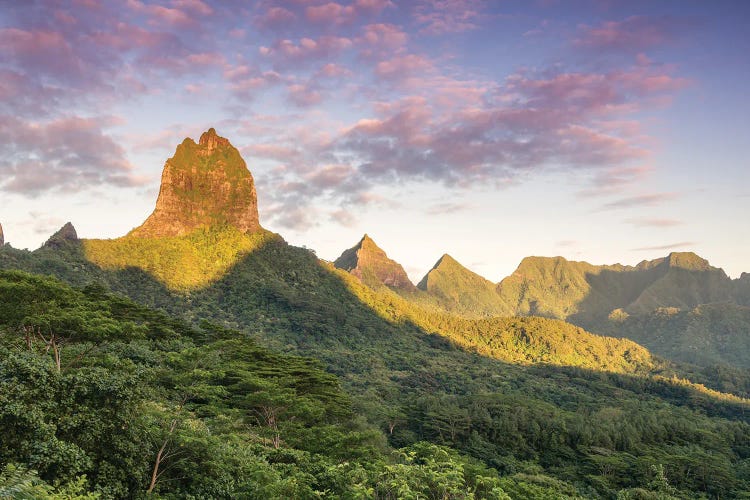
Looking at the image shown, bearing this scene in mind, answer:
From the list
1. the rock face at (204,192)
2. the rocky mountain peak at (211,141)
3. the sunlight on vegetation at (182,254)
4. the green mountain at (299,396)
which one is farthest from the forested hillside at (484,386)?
the rocky mountain peak at (211,141)

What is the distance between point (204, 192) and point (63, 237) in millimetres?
49461

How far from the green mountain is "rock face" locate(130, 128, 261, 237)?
5.18 meters

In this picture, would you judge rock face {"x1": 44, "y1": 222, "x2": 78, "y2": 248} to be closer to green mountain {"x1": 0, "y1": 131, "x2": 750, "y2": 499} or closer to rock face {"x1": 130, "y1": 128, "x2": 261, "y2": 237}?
green mountain {"x1": 0, "y1": 131, "x2": 750, "y2": 499}

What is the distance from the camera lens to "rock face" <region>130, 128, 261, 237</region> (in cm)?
16600

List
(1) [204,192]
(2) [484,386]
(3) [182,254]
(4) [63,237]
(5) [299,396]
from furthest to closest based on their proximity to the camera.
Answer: (1) [204,192] → (3) [182,254] → (4) [63,237] → (2) [484,386] → (5) [299,396]

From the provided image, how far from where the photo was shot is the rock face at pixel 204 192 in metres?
166

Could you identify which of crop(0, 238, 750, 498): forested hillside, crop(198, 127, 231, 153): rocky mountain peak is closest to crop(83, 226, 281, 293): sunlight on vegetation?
crop(0, 238, 750, 498): forested hillside

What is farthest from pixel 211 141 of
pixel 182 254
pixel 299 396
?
pixel 299 396

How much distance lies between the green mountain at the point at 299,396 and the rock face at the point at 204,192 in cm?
518

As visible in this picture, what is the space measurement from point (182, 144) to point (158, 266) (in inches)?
2424

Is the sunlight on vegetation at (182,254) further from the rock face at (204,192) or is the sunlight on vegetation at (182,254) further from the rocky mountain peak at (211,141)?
the rocky mountain peak at (211,141)

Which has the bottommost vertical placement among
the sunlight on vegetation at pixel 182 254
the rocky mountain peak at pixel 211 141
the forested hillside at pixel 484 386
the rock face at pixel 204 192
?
the forested hillside at pixel 484 386

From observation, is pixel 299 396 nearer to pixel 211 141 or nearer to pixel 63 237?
pixel 63 237

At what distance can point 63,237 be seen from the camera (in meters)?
142
